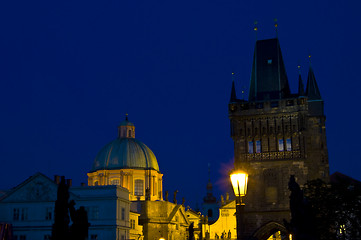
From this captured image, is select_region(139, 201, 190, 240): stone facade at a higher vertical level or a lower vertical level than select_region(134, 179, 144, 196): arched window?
lower

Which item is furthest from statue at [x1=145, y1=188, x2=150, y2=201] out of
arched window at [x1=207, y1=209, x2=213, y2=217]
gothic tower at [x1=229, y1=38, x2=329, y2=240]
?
arched window at [x1=207, y1=209, x2=213, y2=217]

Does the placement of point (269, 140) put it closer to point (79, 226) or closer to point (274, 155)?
point (274, 155)

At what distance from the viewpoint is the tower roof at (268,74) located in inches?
2805

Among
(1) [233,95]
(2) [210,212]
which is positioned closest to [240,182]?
(1) [233,95]

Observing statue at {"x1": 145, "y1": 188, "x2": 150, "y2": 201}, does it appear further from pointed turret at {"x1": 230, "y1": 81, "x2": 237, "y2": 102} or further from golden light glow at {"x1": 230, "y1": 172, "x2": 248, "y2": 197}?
golden light glow at {"x1": 230, "y1": 172, "x2": 248, "y2": 197}

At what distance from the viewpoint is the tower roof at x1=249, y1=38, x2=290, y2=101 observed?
71.2m

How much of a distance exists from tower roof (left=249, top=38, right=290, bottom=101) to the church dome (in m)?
27.6

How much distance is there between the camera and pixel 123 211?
241 feet

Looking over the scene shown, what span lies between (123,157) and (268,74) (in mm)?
31121

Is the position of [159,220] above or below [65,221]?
above

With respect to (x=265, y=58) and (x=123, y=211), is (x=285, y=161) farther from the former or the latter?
(x=123, y=211)

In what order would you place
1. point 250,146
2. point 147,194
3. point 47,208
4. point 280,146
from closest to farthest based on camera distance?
point 280,146
point 250,146
point 47,208
point 147,194

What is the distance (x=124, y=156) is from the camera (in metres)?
91.7

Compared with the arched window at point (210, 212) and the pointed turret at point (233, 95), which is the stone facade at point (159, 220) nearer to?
the pointed turret at point (233, 95)
